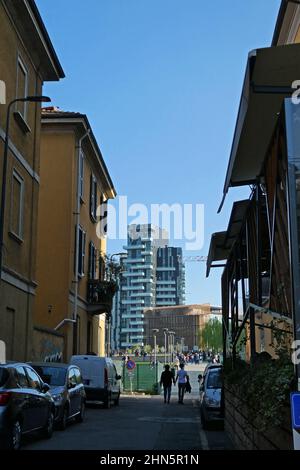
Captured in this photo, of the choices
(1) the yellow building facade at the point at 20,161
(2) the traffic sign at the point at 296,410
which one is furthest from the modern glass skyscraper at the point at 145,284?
(2) the traffic sign at the point at 296,410

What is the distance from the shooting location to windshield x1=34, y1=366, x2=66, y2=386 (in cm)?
1526

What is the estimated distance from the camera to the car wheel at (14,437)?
9836mm

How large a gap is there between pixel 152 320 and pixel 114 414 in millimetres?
105709

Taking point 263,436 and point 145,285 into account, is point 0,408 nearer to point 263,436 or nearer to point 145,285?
point 263,436

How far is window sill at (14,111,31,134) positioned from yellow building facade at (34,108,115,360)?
7798 mm

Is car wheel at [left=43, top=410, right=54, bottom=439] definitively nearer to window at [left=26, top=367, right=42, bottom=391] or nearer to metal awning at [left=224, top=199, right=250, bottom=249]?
window at [left=26, top=367, right=42, bottom=391]

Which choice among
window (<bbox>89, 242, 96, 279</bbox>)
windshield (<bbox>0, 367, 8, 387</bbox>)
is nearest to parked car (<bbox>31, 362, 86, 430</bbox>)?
windshield (<bbox>0, 367, 8, 387</bbox>)

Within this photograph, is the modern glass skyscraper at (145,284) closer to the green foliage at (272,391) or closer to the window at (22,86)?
the window at (22,86)

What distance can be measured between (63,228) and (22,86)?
8.76 m

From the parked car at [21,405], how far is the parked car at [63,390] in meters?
1.52

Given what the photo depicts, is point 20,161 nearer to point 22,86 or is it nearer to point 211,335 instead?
point 22,86

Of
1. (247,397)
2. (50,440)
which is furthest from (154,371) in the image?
(247,397)

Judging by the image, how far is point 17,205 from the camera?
2009cm

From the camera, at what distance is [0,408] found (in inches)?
383
